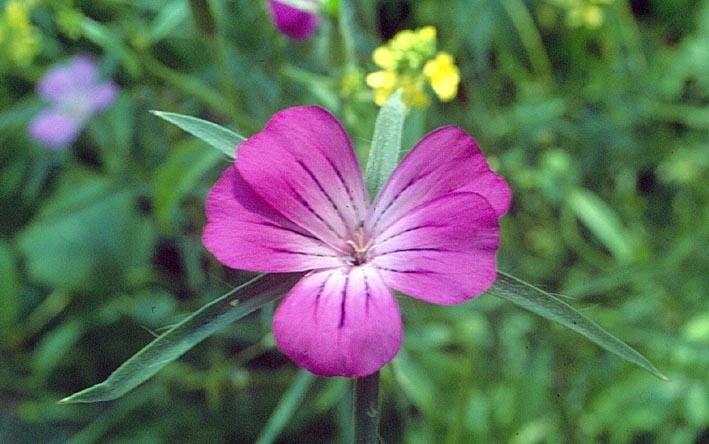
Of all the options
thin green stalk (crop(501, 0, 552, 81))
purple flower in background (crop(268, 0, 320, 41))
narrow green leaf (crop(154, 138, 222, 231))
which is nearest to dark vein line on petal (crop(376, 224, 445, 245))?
purple flower in background (crop(268, 0, 320, 41))

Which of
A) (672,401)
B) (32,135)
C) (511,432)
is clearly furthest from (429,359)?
(32,135)

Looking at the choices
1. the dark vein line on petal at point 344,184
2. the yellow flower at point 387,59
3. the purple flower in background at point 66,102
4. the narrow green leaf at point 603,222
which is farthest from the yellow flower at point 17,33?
the narrow green leaf at point 603,222

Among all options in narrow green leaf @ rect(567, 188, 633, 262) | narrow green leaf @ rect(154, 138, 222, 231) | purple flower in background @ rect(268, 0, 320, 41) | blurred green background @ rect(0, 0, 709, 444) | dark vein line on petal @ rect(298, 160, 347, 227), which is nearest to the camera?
dark vein line on petal @ rect(298, 160, 347, 227)

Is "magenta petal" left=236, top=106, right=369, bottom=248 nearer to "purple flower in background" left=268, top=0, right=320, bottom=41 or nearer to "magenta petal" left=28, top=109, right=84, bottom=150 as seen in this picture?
Result: "purple flower in background" left=268, top=0, right=320, bottom=41

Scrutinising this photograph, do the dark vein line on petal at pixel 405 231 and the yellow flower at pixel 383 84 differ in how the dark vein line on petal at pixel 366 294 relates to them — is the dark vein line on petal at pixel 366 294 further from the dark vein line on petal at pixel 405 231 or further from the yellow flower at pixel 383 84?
the yellow flower at pixel 383 84

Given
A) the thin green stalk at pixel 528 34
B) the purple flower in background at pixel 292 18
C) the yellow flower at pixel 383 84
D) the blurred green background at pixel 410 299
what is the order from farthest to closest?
the thin green stalk at pixel 528 34
the blurred green background at pixel 410 299
the purple flower in background at pixel 292 18
the yellow flower at pixel 383 84

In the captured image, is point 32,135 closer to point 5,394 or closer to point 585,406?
point 5,394

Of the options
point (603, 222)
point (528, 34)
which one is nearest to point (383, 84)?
point (603, 222)
